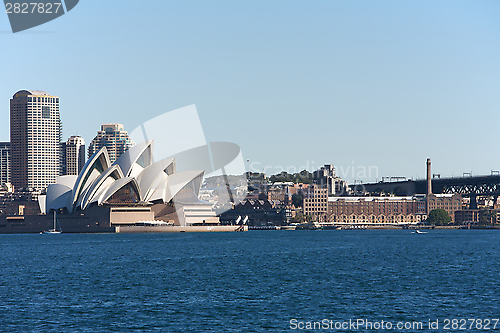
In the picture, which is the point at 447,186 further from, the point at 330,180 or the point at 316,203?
the point at 316,203

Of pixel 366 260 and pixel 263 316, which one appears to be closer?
pixel 263 316

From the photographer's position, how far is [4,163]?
187375mm

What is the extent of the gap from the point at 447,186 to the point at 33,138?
106 metres

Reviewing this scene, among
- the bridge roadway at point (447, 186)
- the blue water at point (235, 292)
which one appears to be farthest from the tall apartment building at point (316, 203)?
the blue water at point (235, 292)

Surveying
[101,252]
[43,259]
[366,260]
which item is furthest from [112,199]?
[366,260]

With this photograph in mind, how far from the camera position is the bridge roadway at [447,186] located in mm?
131625

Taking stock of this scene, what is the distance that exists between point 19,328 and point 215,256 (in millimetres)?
25890

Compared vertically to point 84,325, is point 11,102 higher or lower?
higher

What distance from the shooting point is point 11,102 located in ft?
Answer: 568

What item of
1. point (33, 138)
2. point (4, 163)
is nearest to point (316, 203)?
point (33, 138)

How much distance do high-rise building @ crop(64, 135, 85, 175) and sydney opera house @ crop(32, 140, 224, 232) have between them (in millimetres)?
96801

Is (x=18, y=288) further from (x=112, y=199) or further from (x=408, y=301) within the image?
(x=112, y=199)

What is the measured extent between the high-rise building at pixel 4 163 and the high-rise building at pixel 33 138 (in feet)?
37.2

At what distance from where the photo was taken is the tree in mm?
127375
